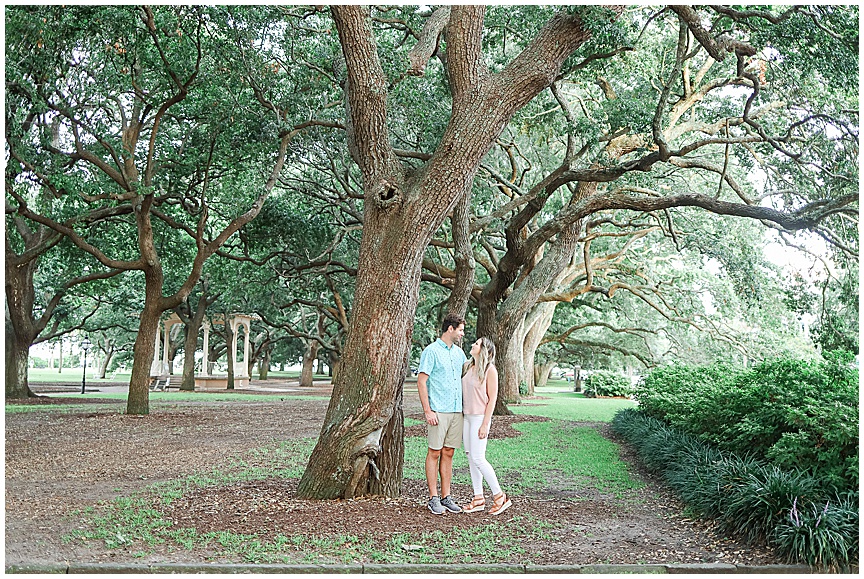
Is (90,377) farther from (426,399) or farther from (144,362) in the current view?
(426,399)

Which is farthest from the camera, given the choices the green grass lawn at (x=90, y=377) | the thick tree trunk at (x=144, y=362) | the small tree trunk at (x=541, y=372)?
the small tree trunk at (x=541, y=372)

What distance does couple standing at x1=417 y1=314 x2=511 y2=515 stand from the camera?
263 inches

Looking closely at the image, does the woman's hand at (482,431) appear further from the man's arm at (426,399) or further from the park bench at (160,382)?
the park bench at (160,382)

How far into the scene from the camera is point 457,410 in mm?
6770

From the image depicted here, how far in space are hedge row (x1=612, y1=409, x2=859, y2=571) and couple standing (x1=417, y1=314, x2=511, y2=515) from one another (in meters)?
1.89

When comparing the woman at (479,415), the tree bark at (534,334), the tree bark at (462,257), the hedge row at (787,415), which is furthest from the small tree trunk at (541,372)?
the woman at (479,415)

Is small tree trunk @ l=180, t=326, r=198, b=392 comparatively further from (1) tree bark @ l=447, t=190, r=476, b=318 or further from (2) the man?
(2) the man

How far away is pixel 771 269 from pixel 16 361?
70.2 feet

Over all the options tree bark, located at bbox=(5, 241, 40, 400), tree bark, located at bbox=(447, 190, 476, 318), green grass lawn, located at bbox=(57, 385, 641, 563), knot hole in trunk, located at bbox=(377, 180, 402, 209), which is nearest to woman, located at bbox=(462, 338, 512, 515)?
green grass lawn, located at bbox=(57, 385, 641, 563)

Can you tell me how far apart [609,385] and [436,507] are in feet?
86.4

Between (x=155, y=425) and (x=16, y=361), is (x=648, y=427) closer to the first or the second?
(x=155, y=425)

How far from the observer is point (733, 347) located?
2620 cm

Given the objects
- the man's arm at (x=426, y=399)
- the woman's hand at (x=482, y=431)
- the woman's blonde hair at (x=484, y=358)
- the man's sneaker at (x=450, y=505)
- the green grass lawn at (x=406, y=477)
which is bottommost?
the green grass lawn at (x=406, y=477)

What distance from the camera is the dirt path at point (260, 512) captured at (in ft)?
18.1
